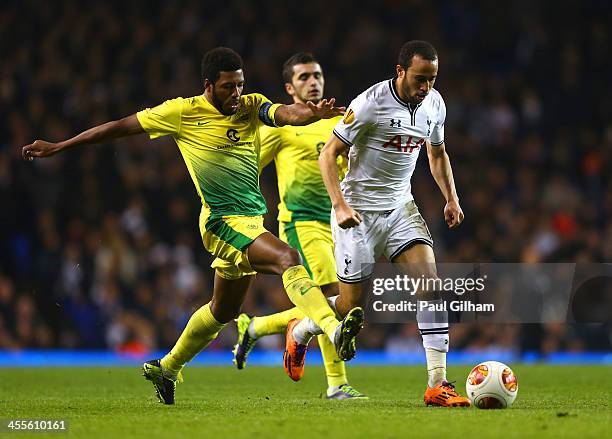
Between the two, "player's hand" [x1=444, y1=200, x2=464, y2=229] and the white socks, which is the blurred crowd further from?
the white socks

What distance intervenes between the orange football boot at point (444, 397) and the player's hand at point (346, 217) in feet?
4.01

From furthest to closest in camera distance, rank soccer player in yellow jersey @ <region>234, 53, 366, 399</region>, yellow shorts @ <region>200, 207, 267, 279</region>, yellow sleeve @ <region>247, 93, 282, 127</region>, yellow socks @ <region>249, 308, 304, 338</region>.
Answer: soccer player in yellow jersey @ <region>234, 53, 366, 399</region> → yellow socks @ <region>249, 308, 304, 338</region> → yellow sleeve @ <region>247, 93, 282, 127</region> → yellow shorts @ <region>200, 207, 267, 279</region>

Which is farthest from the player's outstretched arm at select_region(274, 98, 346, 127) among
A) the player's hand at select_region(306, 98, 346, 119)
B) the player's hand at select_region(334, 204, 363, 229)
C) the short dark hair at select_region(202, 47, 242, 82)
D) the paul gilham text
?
the paul gilham text

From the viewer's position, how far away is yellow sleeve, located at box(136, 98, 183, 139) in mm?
7414

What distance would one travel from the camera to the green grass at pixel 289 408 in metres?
5.58

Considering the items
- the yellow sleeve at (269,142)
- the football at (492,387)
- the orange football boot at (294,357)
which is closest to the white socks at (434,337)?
the football at (492,387)

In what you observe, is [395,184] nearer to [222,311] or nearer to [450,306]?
[222,311]

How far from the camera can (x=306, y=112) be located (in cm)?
726

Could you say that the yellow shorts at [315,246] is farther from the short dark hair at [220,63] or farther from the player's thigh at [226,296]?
the short dark hair at [220,63]

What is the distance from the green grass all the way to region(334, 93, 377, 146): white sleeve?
1.78m

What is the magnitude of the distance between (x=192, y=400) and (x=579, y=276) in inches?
309

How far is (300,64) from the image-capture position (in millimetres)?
9250

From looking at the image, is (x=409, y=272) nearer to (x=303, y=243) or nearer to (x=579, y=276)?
(x=303, y=243)

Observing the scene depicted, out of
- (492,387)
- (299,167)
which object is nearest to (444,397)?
(492,387)
